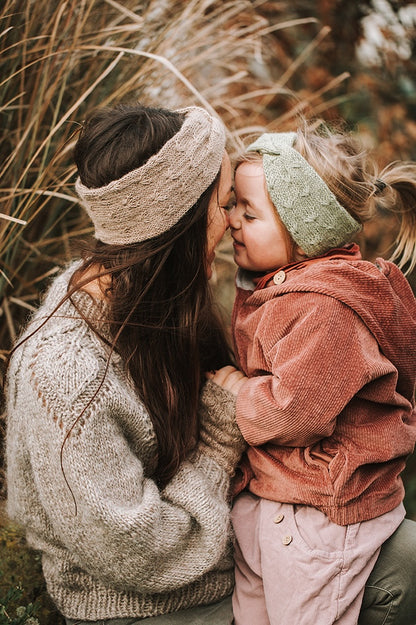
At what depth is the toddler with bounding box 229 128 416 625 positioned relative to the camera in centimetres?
178

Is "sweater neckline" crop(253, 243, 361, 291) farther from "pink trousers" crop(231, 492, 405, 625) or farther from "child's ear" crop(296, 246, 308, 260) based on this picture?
"pink trousers" crop(231, 492, 405, 625)

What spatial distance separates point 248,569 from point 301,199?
1093 mm

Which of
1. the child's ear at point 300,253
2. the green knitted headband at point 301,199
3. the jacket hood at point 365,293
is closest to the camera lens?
the jacket hood at point 365,293

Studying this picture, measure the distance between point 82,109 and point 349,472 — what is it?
1799 millimetres

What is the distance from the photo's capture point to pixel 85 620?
1823mm

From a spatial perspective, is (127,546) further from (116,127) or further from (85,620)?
(116,127)

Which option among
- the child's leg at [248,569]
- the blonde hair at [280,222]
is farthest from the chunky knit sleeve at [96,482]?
the blonde hair at [280,222]

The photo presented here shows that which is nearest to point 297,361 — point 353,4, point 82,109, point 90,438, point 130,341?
point 130,341

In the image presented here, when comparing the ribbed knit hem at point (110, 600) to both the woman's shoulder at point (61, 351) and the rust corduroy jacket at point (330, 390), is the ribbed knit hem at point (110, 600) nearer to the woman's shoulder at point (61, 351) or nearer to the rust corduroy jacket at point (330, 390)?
the rust corduroy jacket at point (330, 390)

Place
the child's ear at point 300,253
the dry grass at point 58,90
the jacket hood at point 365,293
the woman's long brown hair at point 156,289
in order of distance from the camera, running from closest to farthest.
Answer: the woman's long brown hair at point 156,289
the jacket hood at point 365,293
the child's ear at point 300,253
the dry grass at point 58,90

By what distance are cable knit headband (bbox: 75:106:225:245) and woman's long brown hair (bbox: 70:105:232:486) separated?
3 centimetres

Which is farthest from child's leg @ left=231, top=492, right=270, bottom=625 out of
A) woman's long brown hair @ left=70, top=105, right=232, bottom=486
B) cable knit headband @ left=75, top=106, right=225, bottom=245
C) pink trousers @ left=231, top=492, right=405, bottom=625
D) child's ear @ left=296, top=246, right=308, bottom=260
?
cable knit headband @ left=75, top=106, right=225, bottom=245

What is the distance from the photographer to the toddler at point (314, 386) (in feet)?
5.84

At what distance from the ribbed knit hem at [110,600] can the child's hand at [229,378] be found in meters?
0.55
